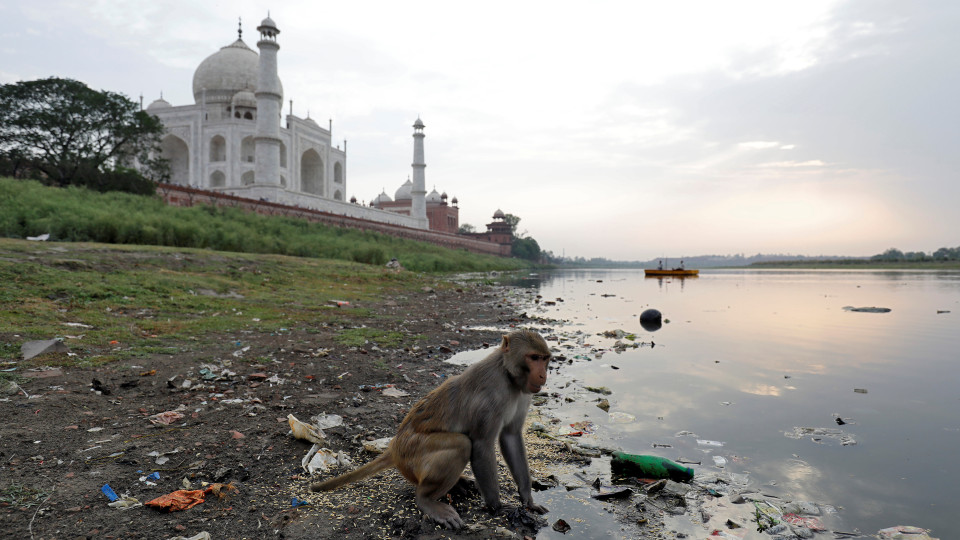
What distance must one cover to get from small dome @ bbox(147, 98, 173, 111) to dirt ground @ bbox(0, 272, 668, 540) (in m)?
51.9

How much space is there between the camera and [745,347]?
27.8 feet

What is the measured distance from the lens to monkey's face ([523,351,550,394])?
9.02 ft

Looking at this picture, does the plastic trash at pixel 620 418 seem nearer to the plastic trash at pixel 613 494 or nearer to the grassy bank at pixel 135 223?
the plastic trash at pixel 613 494

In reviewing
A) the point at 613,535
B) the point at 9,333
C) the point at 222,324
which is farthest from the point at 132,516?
the point at 222,324

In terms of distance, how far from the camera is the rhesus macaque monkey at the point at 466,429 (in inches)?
108

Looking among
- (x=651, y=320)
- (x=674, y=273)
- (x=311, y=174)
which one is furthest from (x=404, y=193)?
(x=651, y=320)

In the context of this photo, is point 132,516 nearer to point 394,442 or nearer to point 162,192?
point 394,442

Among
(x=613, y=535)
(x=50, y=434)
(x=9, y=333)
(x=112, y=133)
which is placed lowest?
(x=613, y=535)

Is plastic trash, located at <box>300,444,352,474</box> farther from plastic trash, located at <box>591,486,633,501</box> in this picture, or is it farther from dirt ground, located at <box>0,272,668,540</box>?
plastic trash, located at <box>591,486,633,501</box>

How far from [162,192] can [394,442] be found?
3017cm

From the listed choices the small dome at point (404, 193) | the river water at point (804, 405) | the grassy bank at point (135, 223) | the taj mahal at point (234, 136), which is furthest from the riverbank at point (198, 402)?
the small dome at point (404, 193)

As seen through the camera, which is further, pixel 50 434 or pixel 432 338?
pixel 432 338

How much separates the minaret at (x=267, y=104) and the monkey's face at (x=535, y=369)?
39648 mm

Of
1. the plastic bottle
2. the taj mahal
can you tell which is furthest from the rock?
the taj mahal
